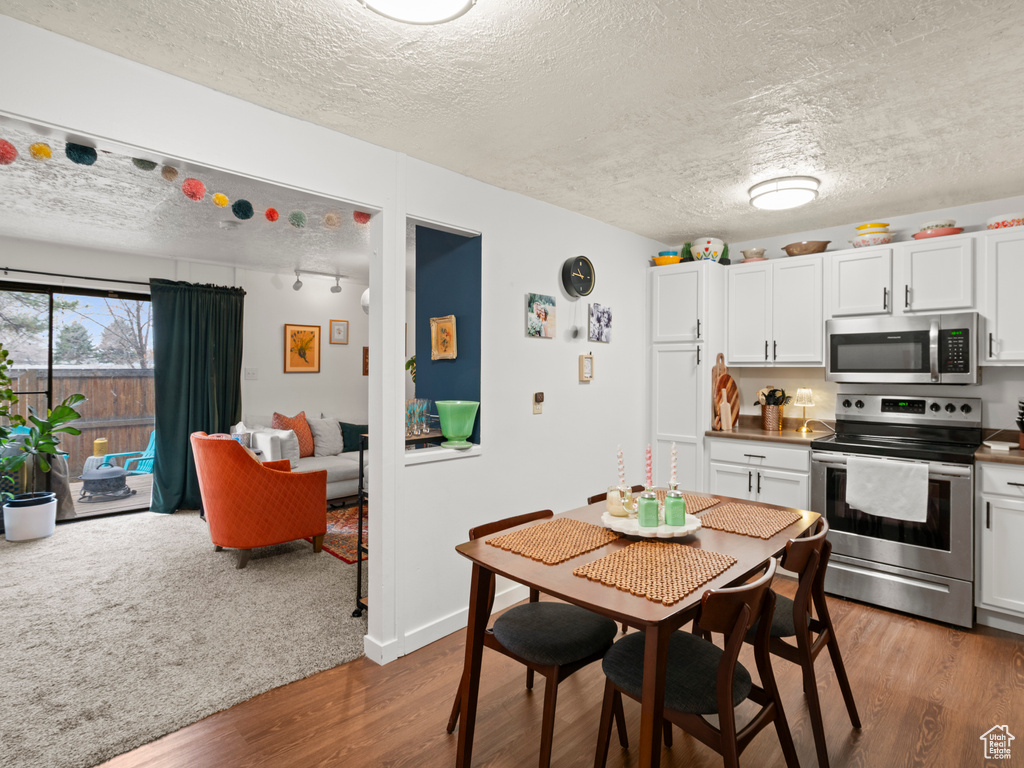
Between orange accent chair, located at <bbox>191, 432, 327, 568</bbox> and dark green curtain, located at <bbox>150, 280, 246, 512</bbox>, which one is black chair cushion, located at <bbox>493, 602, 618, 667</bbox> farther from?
dark green curtain, located at <bbox>150, 280, 246, 512</bbox>

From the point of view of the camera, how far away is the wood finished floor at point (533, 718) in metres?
1.93

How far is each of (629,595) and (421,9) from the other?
168 cm

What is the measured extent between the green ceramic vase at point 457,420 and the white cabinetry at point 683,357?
5.58 feet

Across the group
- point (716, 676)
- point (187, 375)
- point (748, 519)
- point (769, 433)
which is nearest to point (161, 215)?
point (187, 375)

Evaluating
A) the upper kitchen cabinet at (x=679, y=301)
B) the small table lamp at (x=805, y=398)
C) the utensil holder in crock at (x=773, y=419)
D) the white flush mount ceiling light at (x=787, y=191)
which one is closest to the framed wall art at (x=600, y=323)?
the upper kitchen cabinet at (x=679, y=301)

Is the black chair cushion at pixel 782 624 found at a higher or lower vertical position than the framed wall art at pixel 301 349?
lower

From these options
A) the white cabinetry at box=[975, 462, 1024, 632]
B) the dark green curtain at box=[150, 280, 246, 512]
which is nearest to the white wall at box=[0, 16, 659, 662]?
the white cabinetry at box=[975, 462, 1024, 632]

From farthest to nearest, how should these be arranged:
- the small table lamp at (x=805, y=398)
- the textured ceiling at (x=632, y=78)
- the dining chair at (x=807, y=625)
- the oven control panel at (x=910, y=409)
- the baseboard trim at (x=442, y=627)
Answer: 1. the small table lamp at (x=805, y=398)
2. the oven control panel at (x=910, y=409)
3. the baseboard trim at (x=442, y=627)
4. the dining chair at (x=807, y=625)
5. the textured ceiling at (x=632, y=78)

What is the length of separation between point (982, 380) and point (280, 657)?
427 cm

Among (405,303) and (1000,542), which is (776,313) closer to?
(1000,542)

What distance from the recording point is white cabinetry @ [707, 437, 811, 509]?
11.6ft

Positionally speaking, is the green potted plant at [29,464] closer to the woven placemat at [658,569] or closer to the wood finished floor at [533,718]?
the wood finished floor at [533,718]

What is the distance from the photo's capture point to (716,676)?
157 centimetres

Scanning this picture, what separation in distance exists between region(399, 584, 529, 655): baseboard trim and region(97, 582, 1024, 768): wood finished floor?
0.18ft
